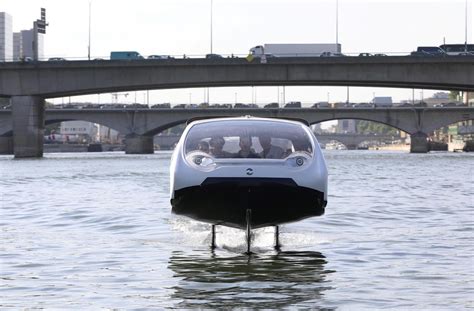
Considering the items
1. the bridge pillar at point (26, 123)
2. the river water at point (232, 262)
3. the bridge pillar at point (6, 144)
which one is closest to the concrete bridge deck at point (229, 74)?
the bridge pillar at point (26, 123)

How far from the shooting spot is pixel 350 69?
81812 mm

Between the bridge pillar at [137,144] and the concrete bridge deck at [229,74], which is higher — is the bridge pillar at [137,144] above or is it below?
below

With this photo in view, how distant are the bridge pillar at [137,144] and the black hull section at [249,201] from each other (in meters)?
118

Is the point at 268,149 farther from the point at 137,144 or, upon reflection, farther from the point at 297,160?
the point at 137,144

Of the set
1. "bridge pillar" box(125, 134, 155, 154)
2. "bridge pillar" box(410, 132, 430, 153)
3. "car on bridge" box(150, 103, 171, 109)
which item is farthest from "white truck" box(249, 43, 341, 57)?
"car on bridge" box(150, 103, 171, 109)

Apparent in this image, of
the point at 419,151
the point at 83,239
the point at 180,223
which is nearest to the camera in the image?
the point at 83,239

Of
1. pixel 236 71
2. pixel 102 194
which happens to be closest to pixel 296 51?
pixel 236 71

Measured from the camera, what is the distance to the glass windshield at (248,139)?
43.2ft

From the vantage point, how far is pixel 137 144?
5133 inches

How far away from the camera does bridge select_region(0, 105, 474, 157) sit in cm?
12875

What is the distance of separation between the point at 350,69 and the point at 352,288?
72.4 metres

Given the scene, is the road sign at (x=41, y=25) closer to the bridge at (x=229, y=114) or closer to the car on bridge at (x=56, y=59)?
Result: the bridge at (x=229, y=114)

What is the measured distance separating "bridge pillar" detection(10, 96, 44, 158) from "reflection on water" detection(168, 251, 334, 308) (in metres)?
76.1

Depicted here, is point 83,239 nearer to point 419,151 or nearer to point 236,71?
point 236,71
